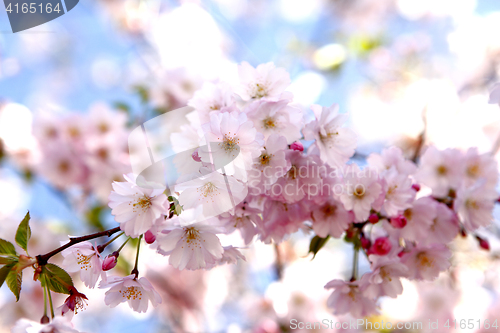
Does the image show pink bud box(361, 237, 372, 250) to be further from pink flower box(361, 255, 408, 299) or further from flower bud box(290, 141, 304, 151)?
flower bud box(290, 141, 304, 151)

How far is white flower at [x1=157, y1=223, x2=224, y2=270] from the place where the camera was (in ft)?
2.52

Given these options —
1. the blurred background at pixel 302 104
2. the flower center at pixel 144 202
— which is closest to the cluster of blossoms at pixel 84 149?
the blurred background at pixel 302 104

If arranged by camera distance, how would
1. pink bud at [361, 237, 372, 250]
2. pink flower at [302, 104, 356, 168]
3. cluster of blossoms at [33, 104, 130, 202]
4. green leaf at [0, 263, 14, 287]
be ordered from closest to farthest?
1. green leaf at [0, 263, 14, 287]
2. pink flower at [302, 104, 356, 168]
3. pink bud at [361, 237, 372, 250]
4. cluster of blossoms at [33, 104, 130, 202]

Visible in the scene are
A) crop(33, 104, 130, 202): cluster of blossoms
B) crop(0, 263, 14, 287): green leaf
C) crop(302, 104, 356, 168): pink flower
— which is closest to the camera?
crop(0, 263, 14, 287): green leaf

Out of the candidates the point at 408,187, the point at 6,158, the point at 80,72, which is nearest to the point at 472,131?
the point at 408,187

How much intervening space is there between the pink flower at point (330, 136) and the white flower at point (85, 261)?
0.57 m

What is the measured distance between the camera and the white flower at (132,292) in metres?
0.78

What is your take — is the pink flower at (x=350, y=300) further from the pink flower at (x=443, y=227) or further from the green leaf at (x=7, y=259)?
the green leaf at (x=7, y=259)

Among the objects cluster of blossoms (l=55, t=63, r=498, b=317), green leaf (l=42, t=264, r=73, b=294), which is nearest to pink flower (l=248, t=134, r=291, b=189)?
cluster of blossoms (l=55, t=63, r=498, b=317)

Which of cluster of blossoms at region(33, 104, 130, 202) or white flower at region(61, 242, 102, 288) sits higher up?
white flower at region(61, 242, 102, 288)

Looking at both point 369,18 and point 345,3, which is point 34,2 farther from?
point 369,18

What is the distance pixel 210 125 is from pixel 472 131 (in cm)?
201

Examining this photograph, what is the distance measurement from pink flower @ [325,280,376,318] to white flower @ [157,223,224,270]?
0.39 meters

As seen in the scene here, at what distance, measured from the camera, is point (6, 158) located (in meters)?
2.13
